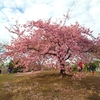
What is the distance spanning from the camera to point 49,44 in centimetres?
2880

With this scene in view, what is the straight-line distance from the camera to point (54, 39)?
28.9 meters

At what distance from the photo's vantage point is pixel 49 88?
26.3 metres

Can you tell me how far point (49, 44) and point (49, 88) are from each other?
6051mm

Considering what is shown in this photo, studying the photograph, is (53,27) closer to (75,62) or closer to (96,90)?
(75,62)

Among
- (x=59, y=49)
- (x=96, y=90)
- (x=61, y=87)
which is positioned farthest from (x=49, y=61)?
(x=96, y=90)

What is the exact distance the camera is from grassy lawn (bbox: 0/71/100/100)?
24281mm

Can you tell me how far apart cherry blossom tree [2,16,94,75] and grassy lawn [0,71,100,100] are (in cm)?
232

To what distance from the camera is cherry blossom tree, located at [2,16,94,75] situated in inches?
1135

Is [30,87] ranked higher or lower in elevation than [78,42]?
lower

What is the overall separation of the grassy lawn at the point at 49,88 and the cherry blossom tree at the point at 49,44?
232cm

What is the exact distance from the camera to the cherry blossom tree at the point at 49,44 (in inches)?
1135

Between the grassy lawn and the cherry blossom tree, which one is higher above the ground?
the cherry blossom tree

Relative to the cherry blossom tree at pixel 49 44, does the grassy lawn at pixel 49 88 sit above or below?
below

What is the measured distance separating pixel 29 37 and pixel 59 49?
4.76 m
